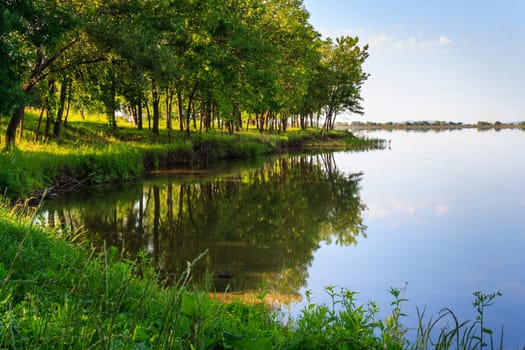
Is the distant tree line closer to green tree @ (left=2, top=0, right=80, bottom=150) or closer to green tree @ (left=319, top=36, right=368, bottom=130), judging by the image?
green tree @ (left=2, top=0, right=80, bottom=150)

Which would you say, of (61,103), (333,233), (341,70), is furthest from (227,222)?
(341,70)

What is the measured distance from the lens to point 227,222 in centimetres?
1391

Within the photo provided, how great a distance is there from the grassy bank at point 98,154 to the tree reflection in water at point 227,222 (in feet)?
4.33

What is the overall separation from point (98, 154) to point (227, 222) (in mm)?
8971

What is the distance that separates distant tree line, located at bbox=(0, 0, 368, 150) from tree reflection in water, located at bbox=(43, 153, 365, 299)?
4.54 m

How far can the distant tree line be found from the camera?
1573 centimetres

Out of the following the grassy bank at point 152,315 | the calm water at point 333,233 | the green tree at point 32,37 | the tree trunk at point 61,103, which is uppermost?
the green tree at point 32,37

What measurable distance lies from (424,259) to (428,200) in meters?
8.65

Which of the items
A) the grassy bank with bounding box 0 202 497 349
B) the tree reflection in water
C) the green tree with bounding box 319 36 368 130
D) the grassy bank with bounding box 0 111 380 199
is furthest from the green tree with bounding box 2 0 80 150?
the green tree with bounding box 319 36 368 130

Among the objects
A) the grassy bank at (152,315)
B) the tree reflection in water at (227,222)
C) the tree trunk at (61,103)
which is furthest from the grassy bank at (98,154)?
the grassy bank at (152,315)

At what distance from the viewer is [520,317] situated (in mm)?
7438

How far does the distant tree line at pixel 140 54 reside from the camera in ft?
51.6

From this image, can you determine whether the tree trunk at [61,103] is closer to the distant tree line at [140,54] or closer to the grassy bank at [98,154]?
the distant tree line at [140,54]

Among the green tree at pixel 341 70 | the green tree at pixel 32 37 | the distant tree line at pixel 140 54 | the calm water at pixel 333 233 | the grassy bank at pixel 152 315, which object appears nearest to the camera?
the grassy bank at pixel 152 315
